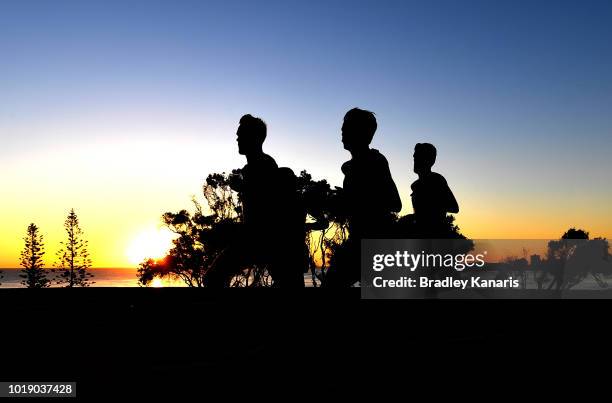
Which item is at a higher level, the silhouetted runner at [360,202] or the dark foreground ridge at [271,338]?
the silhouetted runner at [360,202]

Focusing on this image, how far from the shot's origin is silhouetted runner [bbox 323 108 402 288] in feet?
13.8

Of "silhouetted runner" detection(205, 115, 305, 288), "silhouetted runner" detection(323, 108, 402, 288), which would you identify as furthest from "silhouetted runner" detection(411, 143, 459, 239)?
"silhouetted runner" detection(205, 115, 305, 288)

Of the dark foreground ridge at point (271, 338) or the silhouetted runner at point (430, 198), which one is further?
the silhouetted runner at point (430, 198)

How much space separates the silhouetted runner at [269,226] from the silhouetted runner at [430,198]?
1.28 meters

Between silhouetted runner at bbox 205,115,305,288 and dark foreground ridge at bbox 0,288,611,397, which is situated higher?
silhouetted runner at bbox 205,115,305,288

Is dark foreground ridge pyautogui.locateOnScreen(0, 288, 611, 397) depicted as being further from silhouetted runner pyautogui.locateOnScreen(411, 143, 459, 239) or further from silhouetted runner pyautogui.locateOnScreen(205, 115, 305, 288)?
silhouetted runner pyautogui.locateOnScreen(411, 143, 459, 239)

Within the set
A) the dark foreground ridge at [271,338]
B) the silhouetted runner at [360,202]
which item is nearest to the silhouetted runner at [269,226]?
the dark foreground ridge at [271,338]

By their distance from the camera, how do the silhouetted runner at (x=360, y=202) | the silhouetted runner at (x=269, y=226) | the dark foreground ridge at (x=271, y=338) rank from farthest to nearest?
the silhouetted runner at (x=269, y=226) < the silhouetted runner at (x=360, y=202) < the dark foreground ridge at (x=271, y=338)

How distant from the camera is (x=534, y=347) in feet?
10.4

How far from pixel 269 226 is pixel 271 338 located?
1370mm

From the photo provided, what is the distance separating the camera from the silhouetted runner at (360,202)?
4215 millimetres

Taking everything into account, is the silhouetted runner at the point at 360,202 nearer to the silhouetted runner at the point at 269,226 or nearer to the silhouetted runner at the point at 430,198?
the silhouetted runner at the point at 269,226

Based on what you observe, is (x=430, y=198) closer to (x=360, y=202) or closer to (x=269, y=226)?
(x=360, y=202)

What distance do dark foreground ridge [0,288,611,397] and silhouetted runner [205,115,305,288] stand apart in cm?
25
